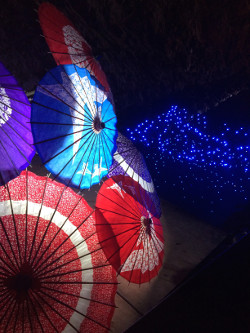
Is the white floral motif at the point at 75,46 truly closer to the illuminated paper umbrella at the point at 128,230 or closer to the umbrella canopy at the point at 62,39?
the umbrella canopy at the point at 62,39

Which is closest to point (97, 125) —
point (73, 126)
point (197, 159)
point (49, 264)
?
point (73, 126)

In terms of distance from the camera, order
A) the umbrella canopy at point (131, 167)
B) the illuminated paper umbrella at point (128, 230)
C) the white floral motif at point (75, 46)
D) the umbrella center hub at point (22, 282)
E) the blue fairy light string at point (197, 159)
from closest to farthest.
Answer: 1. the umbrella center hub at point (22, 282)
2. the illuminated paper umbrella at point (128, 230)
3. the white floral motif at point (75, 46)
4. the umbrella canopy at point (131, 167)
5. the blue fairy light string at point (197, 159)

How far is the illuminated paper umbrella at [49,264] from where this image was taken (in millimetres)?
1400

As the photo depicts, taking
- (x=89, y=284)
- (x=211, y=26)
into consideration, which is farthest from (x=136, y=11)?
(x=89, y=284)

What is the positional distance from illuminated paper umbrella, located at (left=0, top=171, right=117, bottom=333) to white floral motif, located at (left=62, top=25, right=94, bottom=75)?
5.38 ft

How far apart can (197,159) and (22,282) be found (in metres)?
3.23

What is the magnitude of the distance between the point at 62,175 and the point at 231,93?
2867 mm

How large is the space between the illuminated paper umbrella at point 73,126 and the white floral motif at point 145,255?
873 mm

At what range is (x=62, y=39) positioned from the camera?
248 cm

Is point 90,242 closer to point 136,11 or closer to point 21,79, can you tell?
point 136,11

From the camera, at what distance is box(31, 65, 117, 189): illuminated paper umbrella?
196 centimetres

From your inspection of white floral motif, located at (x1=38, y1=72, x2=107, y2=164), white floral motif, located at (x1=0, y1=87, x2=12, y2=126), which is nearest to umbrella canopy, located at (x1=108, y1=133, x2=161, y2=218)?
white floral motif, located at (x1=38, y1=72, x2=107, y2=164)

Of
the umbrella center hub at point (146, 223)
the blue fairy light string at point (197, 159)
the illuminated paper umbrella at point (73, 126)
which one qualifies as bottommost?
the umbrella center hub at point (146, 223)

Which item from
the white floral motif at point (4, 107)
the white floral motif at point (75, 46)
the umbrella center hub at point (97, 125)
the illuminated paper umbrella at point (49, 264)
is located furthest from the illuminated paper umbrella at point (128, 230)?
the white floral motif at point (75, 46)
